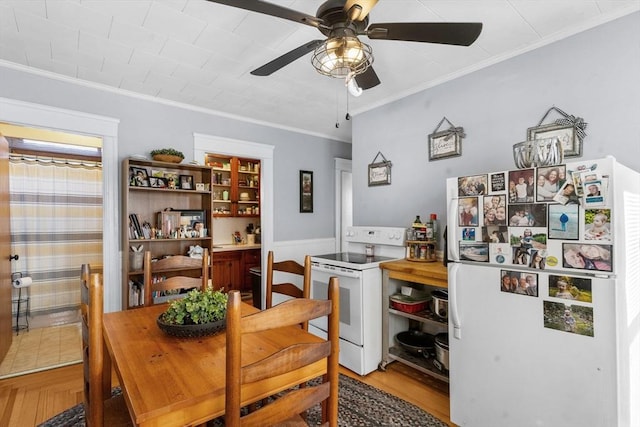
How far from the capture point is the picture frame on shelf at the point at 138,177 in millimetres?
3014

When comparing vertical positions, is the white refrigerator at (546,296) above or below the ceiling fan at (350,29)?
below

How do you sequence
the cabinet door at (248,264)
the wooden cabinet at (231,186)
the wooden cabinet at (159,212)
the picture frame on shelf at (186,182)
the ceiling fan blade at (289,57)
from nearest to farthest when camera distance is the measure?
the ceiling fan blade at (289,57) → the wooden cabinet at (159,212) → the picture frame on shelf at (186,182) → the cabinet door at (248,264) → the wooden cabinet at (231,186)

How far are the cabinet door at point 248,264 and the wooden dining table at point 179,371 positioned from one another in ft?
11.4

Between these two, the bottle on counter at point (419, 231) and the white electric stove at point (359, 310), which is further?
the bottle on counter at point (419, 231)

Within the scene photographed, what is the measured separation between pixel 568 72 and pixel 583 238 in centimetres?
139

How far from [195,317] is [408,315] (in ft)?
5.70

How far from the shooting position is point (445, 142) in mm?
2887

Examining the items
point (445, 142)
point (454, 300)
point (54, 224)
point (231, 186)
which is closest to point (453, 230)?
point (454, 300)

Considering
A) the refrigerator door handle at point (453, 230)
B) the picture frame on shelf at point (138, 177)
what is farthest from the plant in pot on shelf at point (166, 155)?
the refrigerator door handle at point (453, 230)

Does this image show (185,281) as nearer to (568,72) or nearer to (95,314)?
(95,314)

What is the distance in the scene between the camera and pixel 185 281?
215 centimetres

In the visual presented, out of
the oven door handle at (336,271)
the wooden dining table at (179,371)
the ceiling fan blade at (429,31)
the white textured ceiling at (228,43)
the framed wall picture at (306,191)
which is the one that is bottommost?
the wooden dining table at (179,371)

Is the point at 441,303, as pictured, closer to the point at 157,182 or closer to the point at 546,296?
the point at 546,296

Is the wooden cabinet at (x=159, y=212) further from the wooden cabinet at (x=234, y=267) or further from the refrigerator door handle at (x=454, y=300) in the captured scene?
the refrigerator door handle at (x=454, y=300)
